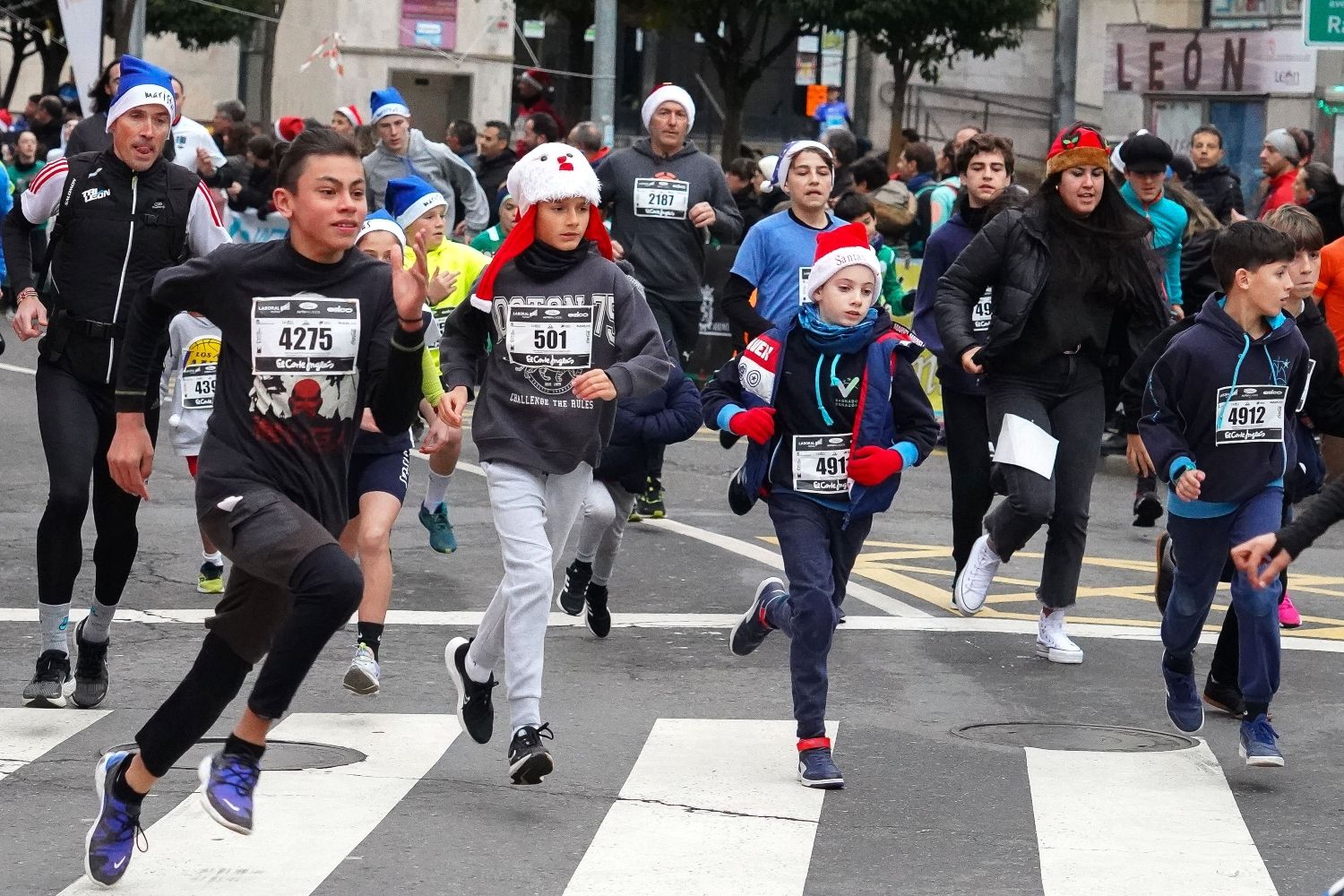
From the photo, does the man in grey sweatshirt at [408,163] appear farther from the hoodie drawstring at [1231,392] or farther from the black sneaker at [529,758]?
the black sneaker at [529,758]

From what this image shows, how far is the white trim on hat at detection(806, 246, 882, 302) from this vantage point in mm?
7016

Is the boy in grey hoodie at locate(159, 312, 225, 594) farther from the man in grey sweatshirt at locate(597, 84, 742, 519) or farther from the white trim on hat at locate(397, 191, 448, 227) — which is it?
the man in grey sweatshirt at locate(597, 84, 742, 519)

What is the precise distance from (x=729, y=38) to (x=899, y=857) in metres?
40.2

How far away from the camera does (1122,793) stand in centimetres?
649

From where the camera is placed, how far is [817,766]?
6.51 m

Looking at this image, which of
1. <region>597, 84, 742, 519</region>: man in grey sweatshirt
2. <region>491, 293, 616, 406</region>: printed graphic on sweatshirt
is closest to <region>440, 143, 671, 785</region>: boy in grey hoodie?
<region>491, 293, 616, 406</region>: printed graphic on sweatshirt

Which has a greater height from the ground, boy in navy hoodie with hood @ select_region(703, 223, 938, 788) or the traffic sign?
the traffic sign

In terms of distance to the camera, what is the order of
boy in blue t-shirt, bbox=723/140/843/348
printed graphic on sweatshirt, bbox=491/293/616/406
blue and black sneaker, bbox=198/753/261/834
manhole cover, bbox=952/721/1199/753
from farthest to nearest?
boy in blue t-shirt, bbox=723/140/843/348 → manhole cover, bbox=952/721/1199/753 → printed graphic on sweatshirt, bbox=491/293/616/406 → blue and black sneaker, bbox=198/753/261/834

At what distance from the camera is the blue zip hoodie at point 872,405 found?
277 inches

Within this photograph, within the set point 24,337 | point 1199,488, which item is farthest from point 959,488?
point 24,337

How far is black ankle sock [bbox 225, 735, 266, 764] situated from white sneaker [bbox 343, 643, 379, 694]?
85.8 inches

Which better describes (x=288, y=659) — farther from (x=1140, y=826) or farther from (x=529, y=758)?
(x=1140, y=826)

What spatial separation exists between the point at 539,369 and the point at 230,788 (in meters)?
1.86

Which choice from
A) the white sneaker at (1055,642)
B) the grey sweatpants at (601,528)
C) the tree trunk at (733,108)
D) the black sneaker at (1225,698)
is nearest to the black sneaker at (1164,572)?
the black sneaker at (1225,698)
